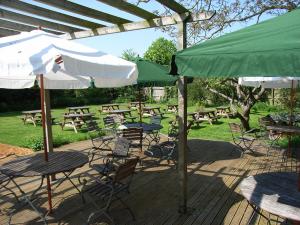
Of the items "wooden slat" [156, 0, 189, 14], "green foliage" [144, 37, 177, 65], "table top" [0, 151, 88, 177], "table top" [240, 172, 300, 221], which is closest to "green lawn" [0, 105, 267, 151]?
"table top" [0, 151, 88, 177]

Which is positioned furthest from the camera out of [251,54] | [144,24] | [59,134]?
[59,134]

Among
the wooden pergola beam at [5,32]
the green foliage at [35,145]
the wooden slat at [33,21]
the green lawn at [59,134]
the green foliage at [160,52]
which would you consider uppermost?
the green foliage at [160,52]

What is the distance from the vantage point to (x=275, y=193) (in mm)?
3199

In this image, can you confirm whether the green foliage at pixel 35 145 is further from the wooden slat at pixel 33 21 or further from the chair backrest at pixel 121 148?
the wooden slat at pixel 33 21

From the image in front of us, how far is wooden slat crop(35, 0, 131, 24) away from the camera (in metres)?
4.97

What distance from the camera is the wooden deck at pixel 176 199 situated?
4.51 m

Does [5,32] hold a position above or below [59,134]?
above

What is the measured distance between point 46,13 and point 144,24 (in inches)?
71.0

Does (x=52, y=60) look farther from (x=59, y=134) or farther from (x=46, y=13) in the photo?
(x=59, y=134)

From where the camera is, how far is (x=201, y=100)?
81.9ft

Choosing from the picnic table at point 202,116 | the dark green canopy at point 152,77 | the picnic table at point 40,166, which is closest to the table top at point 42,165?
the picnic table at point 40,166

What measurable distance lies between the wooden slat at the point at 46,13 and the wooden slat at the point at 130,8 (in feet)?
4.26

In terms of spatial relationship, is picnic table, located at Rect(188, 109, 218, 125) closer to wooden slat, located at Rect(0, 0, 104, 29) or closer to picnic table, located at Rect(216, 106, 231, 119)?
picnic table, located at Rect(216, 106, 231, 119)

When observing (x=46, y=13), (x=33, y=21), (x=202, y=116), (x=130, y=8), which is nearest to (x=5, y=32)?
(x=33, y=21)
